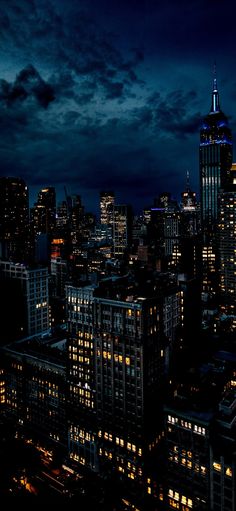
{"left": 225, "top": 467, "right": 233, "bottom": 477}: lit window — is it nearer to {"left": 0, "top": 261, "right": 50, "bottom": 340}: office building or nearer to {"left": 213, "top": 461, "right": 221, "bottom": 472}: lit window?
{"left": 213, "top": 461, "right": 221, "bottom": 472}: lit window

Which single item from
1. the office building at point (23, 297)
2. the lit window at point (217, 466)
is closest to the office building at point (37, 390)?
the office building at point (23, 297)

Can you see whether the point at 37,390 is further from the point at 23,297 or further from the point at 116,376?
the point at 23,297

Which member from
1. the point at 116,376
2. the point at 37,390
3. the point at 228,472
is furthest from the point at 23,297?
the point at 228,472

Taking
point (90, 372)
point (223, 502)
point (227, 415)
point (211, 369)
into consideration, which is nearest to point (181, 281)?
point (211, 369)

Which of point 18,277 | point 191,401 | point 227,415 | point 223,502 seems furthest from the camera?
point 18,277

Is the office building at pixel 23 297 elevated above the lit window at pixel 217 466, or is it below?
above

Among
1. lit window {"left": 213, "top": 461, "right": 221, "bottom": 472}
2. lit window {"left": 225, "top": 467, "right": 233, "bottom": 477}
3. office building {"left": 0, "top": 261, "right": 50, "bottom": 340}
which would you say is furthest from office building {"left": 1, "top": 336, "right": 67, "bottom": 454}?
lit window {"left": 225, "top": 467, "right": 233, "bottom": 477}

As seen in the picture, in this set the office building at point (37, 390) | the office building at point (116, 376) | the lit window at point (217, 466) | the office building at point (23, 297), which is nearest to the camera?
the lit window at point (217, 466)

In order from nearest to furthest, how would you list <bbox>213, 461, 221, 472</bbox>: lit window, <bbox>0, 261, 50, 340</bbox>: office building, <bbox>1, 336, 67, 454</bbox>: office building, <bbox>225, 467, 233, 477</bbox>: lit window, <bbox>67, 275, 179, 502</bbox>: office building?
<bbox>225, 467, 233, 477</bbox>: lit window → <bbox>213, 461, 221, 472</bbox>: lit window → <bbox>67, 275, 179, 502</bbox>: office building → <bbox>1, 336, 67, 454</bbox>: office building → <bbox>0, 261, 50, 340</bbox>: office building

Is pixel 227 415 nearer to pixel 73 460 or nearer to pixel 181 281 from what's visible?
pixel 73 460

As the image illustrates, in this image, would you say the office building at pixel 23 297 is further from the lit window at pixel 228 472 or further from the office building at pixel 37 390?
the lit window at pixel 228 472

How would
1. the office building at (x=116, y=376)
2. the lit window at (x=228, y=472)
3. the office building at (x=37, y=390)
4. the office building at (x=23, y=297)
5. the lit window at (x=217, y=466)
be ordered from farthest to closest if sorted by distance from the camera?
the office building at (x=23, y=297), the office building at (x=37, y=390), the office building at (x=116, y=376), the lit window at (x=217, y=466), the lit window at (x=228, y=472)
